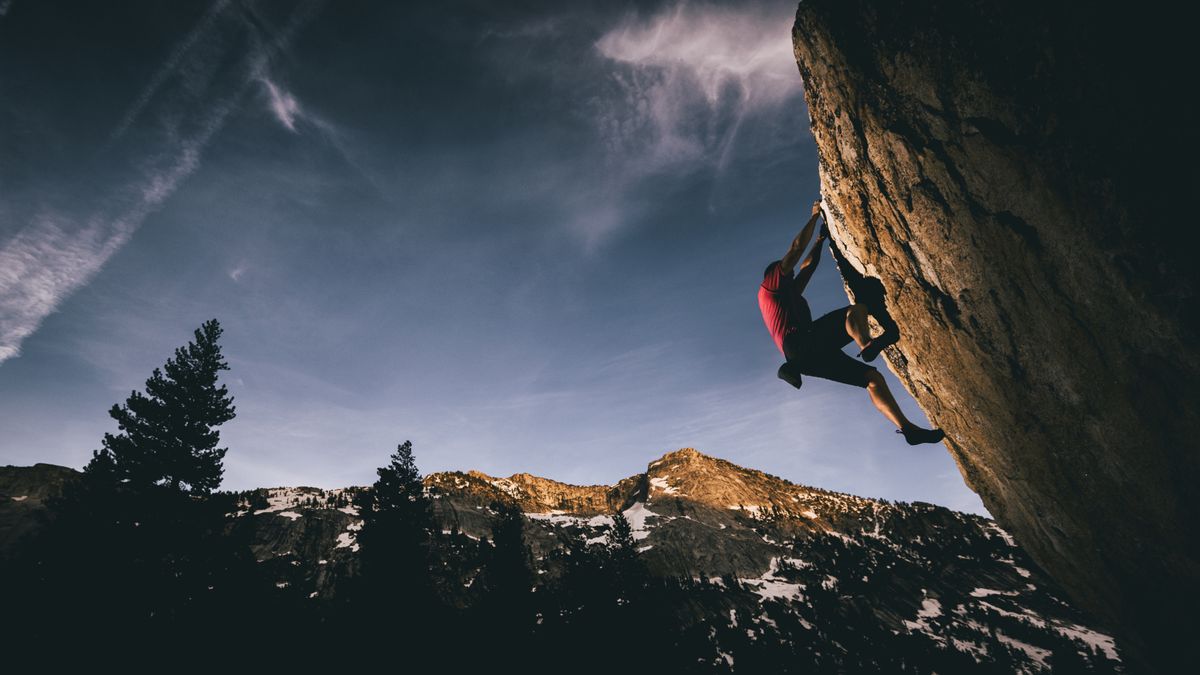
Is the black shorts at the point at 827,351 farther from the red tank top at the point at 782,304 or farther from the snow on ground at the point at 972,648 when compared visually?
the snow on ground at the point at 972,648

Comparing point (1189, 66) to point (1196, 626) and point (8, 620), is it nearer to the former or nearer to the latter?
point (1196, 626)

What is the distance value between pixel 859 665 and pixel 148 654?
6503 centimetres

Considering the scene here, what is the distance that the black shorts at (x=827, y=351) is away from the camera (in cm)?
520

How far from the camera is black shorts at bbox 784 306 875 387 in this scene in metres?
5.20

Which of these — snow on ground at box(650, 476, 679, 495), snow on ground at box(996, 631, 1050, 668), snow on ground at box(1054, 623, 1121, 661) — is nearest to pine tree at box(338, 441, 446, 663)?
snow on ground at box(996, 631, 1050, 668)

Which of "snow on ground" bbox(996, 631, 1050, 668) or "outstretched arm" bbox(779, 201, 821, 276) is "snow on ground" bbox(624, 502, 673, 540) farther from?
"outstretched arm" bbox(779, 201, 821, 276)

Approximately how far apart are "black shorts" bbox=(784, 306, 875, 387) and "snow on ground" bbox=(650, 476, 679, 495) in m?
118

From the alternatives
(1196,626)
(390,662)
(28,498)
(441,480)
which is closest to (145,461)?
(390,662)

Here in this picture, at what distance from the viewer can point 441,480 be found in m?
108

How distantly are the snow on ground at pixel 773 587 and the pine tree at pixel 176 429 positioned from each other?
246 ft

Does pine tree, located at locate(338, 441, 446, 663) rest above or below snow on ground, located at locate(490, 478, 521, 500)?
below

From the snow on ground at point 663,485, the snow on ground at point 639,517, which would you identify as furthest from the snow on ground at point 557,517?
the snow on ground at point 663,485

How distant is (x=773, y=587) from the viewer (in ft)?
252

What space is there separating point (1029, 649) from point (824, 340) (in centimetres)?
Result: 9074
